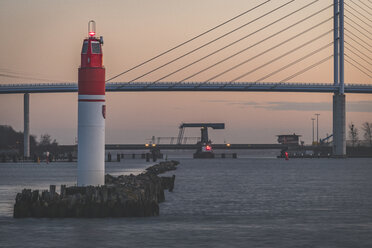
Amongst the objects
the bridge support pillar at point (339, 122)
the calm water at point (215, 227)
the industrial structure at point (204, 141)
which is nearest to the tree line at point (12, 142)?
the industrial structure at point (204, 141)

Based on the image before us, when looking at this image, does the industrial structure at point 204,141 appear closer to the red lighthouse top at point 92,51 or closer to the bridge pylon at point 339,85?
the bridge pylon at point 339,85

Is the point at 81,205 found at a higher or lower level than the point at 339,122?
lower

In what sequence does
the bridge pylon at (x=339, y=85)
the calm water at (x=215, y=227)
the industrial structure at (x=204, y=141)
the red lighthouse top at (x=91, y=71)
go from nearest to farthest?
the calm water at (x=215, y=227)
the red lighthouse top at (x=91, y=71)
the bridge pylon at (x=339, y=85)
the industrial structure at (x=204, y=141)

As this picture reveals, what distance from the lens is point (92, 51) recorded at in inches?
926

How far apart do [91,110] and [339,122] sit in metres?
100

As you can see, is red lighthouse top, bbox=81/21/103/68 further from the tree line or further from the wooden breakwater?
the tree line

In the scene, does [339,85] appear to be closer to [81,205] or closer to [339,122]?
[339,122]

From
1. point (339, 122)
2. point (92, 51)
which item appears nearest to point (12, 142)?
point (339, 122)

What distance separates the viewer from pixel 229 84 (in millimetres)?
117250

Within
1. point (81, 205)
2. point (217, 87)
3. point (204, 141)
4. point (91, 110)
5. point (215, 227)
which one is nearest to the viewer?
point (215, 227)

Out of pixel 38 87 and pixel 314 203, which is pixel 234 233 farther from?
pixel 38 87

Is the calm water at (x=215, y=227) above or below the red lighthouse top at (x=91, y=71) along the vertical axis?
below

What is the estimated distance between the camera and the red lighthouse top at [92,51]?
23500mm

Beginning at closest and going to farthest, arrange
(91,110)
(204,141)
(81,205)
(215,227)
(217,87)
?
(215,227)
(81,205)
(91,110)
(217,87)
(204,141)
